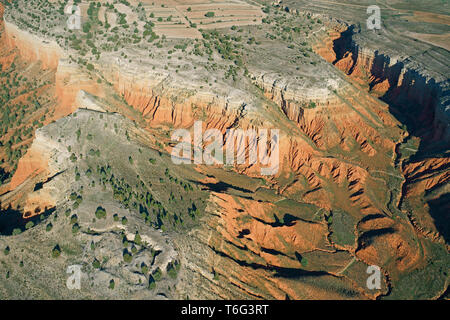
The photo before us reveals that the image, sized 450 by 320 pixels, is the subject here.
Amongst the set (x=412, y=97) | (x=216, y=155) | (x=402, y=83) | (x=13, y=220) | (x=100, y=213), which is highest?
(x=402, y=83)

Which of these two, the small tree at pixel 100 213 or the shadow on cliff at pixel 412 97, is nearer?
the small tree at pixel 100 213

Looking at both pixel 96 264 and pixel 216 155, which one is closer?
pixel 96 264

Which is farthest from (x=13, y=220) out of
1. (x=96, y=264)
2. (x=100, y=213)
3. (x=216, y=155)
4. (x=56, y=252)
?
(x=216, y=155)

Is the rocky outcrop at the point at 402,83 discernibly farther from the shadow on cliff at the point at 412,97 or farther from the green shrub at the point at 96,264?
the green shrub at the point at 96,264

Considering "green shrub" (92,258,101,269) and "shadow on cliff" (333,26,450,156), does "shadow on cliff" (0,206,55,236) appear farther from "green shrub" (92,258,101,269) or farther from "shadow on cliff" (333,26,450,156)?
"shadow on cliff" (333,26,450,156)

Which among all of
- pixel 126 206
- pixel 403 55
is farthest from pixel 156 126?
pixel 403 55

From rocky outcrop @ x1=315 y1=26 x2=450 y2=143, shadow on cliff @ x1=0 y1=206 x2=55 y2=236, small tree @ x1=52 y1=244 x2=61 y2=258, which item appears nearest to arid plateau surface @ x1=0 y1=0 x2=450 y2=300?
small tree @ x1=52 y1=244 x2=61 y2=258

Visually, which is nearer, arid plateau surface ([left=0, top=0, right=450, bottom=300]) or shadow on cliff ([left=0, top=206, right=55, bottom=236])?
arid plateau surface ([left=0, top=0, right=450, bottom=300])

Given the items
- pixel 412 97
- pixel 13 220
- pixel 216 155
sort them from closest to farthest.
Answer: pixel 13 220
pixel 216 155
pixel 412 97

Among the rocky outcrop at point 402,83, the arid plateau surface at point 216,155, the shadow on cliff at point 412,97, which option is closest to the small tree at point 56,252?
the arid plateau surface at point 216,155

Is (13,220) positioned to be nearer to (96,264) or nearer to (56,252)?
(56,252)
